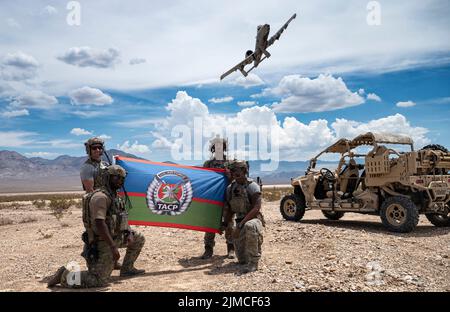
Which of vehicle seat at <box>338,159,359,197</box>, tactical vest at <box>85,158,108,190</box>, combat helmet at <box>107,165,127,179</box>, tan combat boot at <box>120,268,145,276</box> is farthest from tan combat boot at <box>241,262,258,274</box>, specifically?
vehicle seat at <box>338,159,359,197</box>

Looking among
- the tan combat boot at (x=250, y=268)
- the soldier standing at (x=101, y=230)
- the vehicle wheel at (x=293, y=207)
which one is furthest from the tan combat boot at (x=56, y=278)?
the vehicle wheel at (x=293, y=207)

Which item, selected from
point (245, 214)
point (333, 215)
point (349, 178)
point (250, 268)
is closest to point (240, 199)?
point (245, 214)

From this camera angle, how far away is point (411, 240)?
946cm

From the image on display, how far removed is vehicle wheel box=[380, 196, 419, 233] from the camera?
33.4 feet

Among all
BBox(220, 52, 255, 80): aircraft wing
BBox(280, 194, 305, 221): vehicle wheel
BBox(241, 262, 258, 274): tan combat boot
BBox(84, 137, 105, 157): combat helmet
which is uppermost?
BBox(220, 52, 255, 80): aircraft wing

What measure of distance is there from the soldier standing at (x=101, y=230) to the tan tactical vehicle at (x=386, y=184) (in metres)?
6.85

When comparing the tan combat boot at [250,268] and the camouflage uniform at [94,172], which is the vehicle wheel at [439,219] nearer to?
the tan combat boot at [250,268]

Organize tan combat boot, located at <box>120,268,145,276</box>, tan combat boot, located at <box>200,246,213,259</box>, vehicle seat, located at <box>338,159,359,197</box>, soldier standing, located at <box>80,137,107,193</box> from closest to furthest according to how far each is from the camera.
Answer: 1. soldier standing, located at <box>80,137,107,193</box>
2. tan combat boot, located at <box>120,268,145,276</box>
3. tan combat boot, located at <box>200,246,213,259</box>
4. vehicle seat, located at <box>338,159,359,197</box>

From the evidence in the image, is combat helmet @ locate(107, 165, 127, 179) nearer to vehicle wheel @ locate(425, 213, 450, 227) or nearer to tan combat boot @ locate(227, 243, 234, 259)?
tan combat boot @ locate(227, 243, 234, 259)

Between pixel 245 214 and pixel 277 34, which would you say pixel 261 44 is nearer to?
pixel 277 34

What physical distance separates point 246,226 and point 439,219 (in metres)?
7.17

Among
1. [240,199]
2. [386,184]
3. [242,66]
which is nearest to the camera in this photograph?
[240,199]

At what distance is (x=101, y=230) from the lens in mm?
5766
